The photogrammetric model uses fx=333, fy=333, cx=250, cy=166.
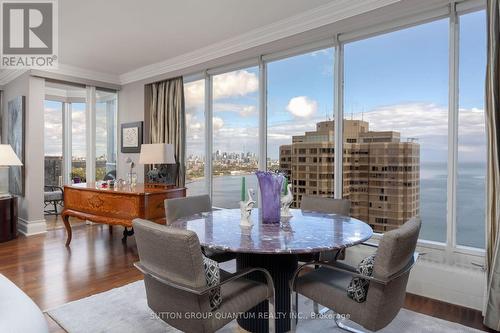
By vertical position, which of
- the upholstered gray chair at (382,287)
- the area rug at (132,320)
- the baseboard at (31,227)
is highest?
the upholstered gray chair at (382,287)

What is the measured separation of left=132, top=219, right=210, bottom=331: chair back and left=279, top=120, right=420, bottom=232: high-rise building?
7.85ft

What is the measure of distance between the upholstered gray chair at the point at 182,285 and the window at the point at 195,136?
3.25 m

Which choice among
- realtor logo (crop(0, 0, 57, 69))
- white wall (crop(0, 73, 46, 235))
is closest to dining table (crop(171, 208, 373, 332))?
realtor logo (crop(0, 0, 57, 69))

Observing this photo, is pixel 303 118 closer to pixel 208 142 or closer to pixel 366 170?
pixel 366 170

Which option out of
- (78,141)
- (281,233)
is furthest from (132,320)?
(78,141)

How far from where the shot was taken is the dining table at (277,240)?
175 centimetres

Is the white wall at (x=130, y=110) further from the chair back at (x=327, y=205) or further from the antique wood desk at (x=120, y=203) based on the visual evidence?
the chair back at (x=327, y=205)

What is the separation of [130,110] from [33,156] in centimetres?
168

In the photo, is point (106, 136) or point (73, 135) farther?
point (73, 135)

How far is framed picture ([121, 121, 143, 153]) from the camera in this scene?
5739mm

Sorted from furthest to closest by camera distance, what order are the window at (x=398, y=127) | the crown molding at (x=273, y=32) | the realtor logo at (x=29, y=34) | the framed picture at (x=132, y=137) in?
the framed picture at (x=132, y=137), the realtor logo at (x=29, y=34), the crown molding at (x=273, y=32), the window at (x=398, y=127)

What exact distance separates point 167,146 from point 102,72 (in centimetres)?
244

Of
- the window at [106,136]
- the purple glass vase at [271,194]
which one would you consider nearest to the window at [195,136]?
the window at [106,136]

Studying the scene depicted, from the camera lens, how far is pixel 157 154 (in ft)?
14.2
